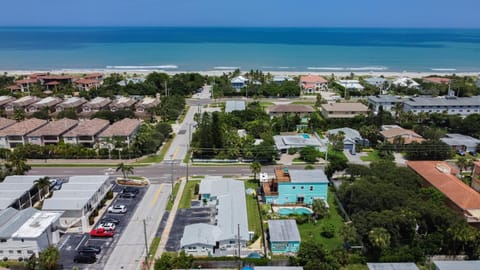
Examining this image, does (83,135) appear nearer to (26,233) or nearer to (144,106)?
(144,106)

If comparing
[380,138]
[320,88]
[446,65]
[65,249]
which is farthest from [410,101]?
[446,65]

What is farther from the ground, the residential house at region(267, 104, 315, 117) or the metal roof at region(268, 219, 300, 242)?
the residential house at region(267, 104, 315, 117)

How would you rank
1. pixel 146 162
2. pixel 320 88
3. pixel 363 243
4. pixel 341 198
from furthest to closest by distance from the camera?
pixel 320 88
pixel 146 162
pixel 341 198
pixel 363 243

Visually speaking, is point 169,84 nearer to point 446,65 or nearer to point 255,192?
point 255,192

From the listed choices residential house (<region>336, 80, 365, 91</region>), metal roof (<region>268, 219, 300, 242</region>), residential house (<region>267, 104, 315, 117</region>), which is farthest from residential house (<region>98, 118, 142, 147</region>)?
residential house (<region>336, 80, 365, 91</region>)

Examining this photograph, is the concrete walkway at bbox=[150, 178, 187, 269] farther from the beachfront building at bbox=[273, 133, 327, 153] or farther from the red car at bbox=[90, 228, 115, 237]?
the beachfront building at bbox=[273, 133, 327, 153]

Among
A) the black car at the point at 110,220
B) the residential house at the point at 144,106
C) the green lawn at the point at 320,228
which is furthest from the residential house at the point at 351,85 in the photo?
the black car at the point at 110,220

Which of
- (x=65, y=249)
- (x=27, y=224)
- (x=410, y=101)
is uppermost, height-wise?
(x=410, y=101)

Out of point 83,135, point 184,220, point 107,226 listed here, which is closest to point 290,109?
point 83,135

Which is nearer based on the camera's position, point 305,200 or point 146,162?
point 305,200
